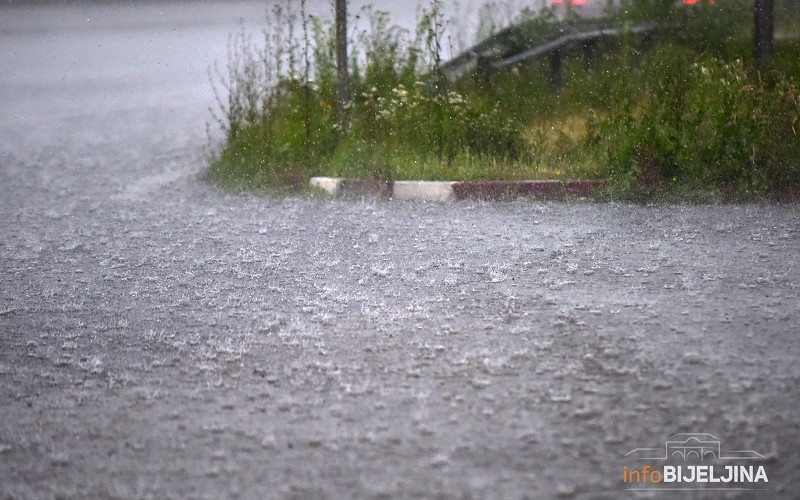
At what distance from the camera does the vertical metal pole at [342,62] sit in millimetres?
8805

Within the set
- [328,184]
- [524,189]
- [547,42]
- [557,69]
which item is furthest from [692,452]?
[547,42]

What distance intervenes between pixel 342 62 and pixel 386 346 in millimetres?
5462

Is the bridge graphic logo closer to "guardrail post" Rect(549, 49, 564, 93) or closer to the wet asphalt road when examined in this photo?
the wet asphalt road

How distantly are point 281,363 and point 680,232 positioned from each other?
325cm

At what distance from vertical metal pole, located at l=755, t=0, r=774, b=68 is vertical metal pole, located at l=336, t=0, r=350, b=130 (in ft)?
14.5

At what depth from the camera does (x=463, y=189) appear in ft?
24.7

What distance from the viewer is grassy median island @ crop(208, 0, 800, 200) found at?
283 inches

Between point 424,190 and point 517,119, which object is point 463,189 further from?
point 517,119

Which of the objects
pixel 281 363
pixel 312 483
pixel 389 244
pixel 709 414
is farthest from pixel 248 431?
pixel 389 244

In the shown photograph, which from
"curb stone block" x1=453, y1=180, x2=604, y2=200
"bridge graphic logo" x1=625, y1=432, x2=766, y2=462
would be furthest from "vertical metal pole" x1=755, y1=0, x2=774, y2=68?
"bridge graphic logo" x1=625, y1=432, x2=766, y2=462

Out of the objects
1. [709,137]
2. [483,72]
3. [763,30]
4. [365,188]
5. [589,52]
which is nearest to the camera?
[709,137]

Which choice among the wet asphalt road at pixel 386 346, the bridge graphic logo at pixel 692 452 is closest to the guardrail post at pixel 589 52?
the wet asphalt road at pixel 386 346

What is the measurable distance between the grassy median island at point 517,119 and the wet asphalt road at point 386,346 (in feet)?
2.29

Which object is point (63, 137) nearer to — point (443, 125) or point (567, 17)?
point (443, 125)
